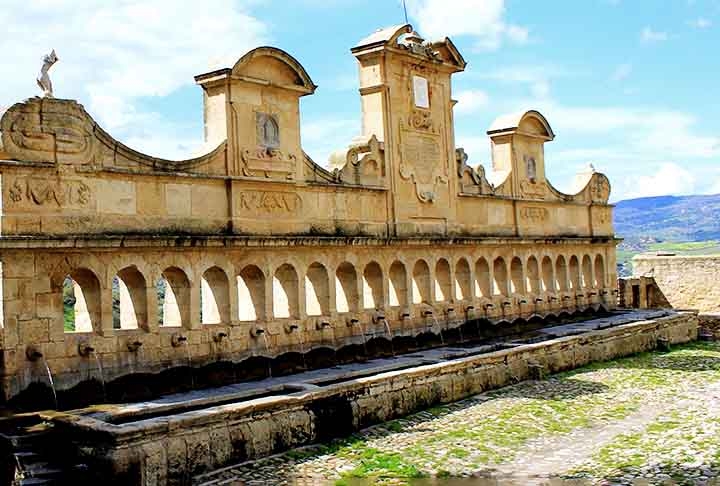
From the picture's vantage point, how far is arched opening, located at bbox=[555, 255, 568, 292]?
85.2 ft

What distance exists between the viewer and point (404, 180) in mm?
19625

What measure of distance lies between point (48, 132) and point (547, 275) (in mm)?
16426

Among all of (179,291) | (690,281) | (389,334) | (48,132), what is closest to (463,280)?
(389,334)

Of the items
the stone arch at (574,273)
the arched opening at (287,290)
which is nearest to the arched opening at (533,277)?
the stone arch at (574,273)

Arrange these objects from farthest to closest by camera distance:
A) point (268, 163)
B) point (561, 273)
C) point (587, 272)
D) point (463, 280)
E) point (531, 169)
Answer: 1. point (587, 272)
2. point (561, 273)
3. point (531, 169)
4. point (463, 280)
5. point (268, 163)

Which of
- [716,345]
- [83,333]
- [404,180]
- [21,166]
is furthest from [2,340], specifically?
[716,345]

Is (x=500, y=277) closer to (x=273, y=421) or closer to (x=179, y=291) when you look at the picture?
(x=179, y=291)

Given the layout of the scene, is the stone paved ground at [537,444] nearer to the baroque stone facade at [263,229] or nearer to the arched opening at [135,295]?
the baroque stone facade at [263,229]

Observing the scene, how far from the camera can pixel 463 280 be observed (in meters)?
21.7

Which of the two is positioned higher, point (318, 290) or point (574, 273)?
point (574, 273)

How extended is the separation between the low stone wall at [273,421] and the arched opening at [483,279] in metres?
3.21

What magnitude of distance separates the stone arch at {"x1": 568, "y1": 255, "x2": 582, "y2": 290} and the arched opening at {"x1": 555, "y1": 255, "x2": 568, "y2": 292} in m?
0.47

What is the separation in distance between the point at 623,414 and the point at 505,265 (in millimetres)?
8486

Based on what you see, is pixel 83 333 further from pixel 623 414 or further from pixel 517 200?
pixel 517 200
